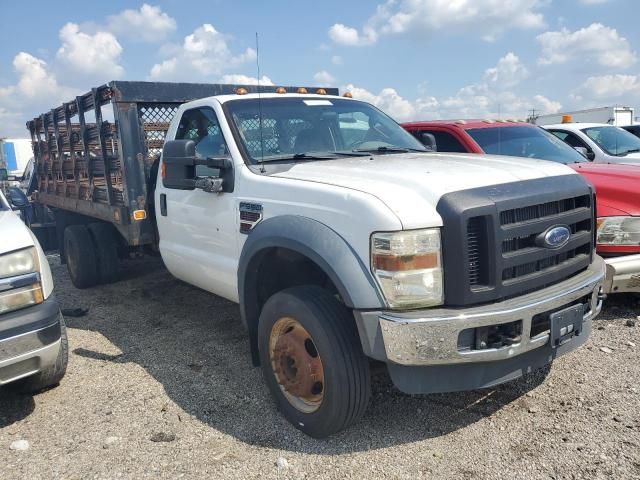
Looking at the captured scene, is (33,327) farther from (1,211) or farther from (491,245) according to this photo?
(491,245)

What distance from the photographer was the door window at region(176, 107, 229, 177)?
13.4 feet

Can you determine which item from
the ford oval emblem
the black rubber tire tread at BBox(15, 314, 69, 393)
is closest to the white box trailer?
the ford oval emblem

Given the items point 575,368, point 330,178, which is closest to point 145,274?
point 330,178

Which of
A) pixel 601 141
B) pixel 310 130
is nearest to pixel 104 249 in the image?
pixel 310 130

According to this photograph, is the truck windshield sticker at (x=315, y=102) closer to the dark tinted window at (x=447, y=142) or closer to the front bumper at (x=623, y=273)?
the dark tinted window at (x=447, y=142)

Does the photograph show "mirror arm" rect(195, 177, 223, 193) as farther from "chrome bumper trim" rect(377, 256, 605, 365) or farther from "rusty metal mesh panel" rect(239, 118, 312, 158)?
"chrome bumper trim" rect(377, 256, 605, 365)

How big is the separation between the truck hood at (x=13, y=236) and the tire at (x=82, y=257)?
2.71 metres

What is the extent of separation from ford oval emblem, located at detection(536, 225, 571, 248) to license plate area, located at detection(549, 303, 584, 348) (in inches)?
13.8

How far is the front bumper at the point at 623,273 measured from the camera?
4234 millimetres

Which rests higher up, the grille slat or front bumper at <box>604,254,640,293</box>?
the grille slat

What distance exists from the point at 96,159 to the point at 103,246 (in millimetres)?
1159

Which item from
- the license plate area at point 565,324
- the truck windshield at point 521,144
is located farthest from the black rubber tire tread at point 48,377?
the truck windshield at point 521,144

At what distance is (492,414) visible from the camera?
3.34 m

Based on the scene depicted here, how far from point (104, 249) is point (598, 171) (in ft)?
17.4
